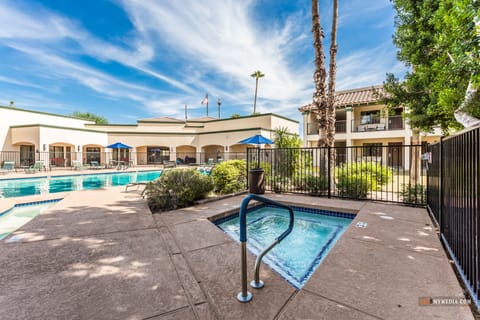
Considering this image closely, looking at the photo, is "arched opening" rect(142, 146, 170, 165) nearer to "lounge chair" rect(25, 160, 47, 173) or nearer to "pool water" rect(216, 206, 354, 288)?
"lounge chair" rect(25, 160, 47, 173)

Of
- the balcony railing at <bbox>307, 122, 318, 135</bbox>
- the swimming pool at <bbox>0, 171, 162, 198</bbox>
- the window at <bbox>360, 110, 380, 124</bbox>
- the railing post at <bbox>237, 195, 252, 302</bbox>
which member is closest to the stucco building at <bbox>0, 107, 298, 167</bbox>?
the balcony railing at <bbox>307, 122, 318, 135</bbox>

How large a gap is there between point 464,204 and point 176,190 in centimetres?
567

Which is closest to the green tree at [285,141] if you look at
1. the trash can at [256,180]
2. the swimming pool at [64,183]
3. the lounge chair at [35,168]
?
the trash can at [256,180]

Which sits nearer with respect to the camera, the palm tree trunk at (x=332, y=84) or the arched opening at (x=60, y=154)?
the palm tree trunk at (x=332, y=84)

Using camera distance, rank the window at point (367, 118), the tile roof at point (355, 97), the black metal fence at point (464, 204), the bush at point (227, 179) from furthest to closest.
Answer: the window at point (367, 118) < the tile roof at point (355, 97) < the bush at point (227, 179) < the black metal fence at point (464, 204)

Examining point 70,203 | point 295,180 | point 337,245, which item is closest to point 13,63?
point 70,203

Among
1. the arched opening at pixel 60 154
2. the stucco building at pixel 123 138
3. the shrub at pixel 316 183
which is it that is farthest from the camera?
the arched opening at pixel 60 154

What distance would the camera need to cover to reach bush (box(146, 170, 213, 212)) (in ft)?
18.8

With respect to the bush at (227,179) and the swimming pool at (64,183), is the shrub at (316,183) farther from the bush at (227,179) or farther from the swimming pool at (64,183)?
the swimming pool at (64,183)

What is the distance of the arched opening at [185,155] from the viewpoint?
26.7 meters

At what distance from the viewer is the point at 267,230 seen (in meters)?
5.13

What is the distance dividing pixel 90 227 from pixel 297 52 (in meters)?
14.8

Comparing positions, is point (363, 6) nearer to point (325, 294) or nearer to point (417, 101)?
point (417, 101)

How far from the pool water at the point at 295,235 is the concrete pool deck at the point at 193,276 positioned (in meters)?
0.59
